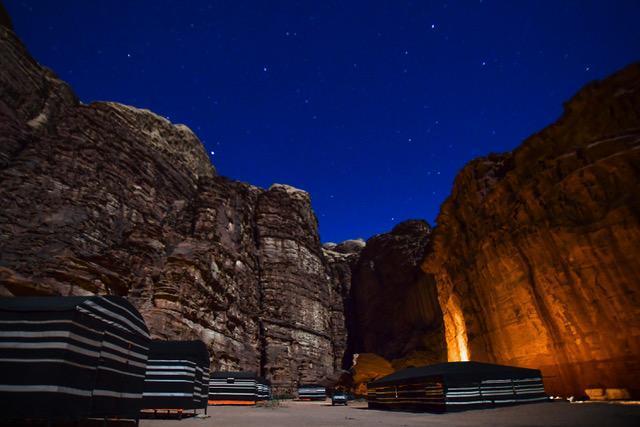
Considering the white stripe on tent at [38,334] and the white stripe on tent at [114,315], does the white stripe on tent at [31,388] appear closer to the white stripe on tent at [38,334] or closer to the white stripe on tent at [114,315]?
the white stripe on tent at [38,334]

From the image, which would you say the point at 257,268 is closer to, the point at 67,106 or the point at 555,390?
the point at 67,106

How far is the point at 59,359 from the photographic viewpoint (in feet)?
20.6

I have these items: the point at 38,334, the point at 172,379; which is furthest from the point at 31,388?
the point at 172,379

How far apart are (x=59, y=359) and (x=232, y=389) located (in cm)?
3023

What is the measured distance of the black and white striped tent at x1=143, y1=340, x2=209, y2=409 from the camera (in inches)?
548

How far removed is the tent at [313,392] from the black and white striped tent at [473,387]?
38.6m

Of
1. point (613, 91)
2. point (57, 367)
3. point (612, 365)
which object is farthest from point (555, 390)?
point (57, 367)

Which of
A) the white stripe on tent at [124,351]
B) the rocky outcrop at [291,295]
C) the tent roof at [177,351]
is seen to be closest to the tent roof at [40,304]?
the white stripe on tent at [124,351]

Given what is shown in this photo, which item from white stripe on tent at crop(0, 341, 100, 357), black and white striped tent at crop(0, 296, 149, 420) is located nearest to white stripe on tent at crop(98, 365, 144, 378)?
black and white striped tent at crop(0, 296, 149, 420)

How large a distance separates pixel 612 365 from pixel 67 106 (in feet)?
236

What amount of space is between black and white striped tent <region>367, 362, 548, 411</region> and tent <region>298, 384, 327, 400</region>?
38.6m

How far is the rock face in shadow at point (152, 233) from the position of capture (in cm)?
3795

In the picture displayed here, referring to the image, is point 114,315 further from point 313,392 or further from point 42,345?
point 313,392

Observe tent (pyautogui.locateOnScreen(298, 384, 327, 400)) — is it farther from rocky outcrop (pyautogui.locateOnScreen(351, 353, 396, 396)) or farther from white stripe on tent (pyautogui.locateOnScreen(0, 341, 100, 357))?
white stripe on tent (pyautogui.locateOnScreen(0, 341, 100, 357))
